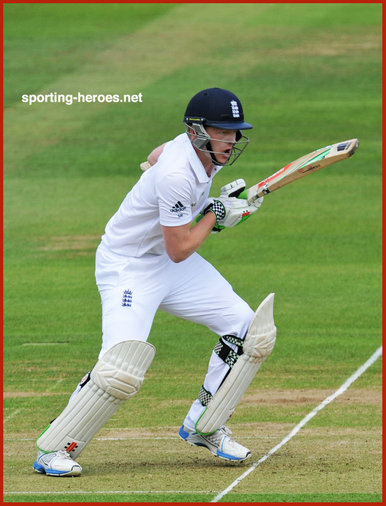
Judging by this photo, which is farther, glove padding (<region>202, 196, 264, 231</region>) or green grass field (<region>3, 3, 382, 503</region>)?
green grass field (<region>3, 3, 382, 503</region>)

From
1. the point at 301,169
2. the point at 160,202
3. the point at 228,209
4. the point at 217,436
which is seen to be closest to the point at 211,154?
the point at 228,209

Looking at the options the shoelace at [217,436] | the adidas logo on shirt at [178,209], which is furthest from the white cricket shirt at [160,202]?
the shoelace at [217,436]

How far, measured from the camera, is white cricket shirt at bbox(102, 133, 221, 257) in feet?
20.4

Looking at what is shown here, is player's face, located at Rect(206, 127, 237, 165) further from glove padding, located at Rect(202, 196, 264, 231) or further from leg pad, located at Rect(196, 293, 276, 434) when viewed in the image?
leg pad, located at Rect(196, 293, 276, 434)

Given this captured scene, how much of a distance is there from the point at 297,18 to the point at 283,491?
18369mm

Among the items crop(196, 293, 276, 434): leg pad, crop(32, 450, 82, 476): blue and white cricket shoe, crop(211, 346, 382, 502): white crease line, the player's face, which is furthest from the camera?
crop(196, 293, 276, 434): leg pad

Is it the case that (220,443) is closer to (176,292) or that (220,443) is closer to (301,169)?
(176,292)

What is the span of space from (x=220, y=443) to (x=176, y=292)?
941mm

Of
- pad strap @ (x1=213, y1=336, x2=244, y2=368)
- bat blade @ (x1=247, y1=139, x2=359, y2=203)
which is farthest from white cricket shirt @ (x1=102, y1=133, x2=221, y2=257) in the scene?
pad strap @ (x1=213, y1=336, x2=244, y2=368)

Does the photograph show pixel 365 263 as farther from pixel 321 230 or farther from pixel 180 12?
pixel 180 12

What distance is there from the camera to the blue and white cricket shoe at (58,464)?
20.7 feet

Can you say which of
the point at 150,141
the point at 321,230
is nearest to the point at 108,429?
the point at 321,230

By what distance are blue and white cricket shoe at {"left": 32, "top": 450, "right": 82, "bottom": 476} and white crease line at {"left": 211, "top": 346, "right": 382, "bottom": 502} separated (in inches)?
34.7

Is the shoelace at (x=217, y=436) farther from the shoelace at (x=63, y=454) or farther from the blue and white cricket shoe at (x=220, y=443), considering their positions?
the shoelace at (x=63, y=454)
